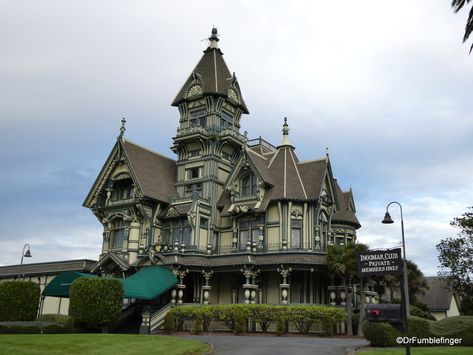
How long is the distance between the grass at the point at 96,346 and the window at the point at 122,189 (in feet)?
80.4

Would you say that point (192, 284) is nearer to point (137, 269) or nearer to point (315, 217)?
point (137, 269)

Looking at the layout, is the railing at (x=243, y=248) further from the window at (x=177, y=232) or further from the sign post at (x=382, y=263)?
the sign post at (x=382, y=263)

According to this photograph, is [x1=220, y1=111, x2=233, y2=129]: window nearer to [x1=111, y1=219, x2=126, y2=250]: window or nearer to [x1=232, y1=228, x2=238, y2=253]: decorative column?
[x1=232, y1=228, x2=238, y2=253]: decorative column

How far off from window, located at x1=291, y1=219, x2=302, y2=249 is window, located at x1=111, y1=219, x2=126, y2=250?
15081 millimetres

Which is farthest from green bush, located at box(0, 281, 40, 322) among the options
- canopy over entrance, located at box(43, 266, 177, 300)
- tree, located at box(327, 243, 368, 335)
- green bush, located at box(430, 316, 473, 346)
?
green bush, located at box(430, 316, 473, 346)

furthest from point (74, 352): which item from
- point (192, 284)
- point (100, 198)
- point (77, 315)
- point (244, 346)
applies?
point (100, 198)

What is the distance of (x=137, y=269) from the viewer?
41625 millimetres

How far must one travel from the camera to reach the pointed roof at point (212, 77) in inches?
1898

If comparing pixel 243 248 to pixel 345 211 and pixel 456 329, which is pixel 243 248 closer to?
pixel 345 211

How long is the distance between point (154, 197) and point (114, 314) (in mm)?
14474

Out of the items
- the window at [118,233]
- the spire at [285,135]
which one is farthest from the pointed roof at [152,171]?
the spire at [285,135]

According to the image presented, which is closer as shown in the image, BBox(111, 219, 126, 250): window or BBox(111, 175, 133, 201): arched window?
BBox(111, 219, 126, 250): window

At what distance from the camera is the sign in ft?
49.5

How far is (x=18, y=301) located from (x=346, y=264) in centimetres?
2110
